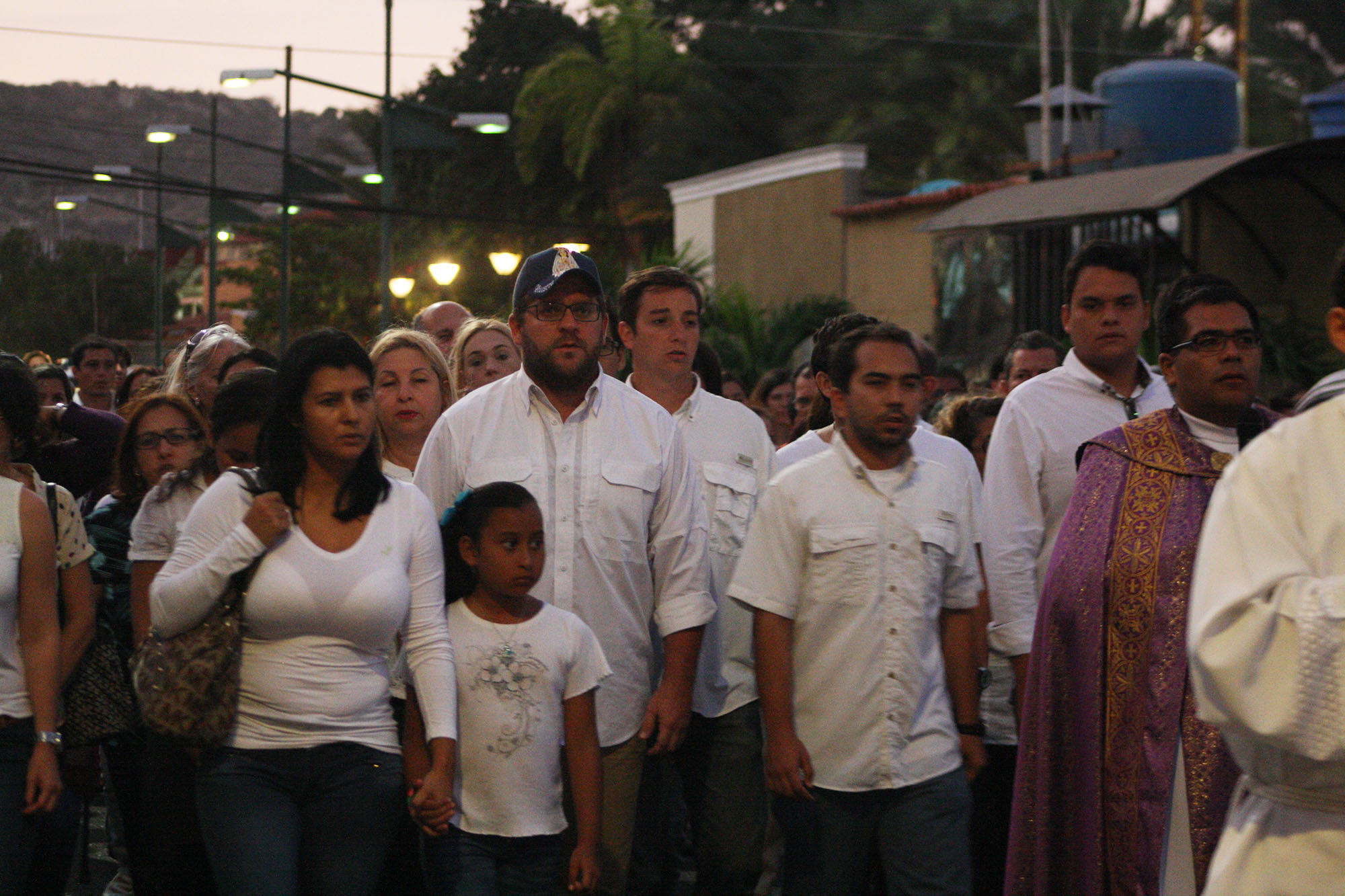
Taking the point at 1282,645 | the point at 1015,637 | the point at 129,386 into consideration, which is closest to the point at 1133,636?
the point at 1015,637

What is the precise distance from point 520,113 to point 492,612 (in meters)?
46.7

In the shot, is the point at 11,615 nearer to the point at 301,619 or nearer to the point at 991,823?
the point at 301,619

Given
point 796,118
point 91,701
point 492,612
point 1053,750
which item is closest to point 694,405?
point 492,612

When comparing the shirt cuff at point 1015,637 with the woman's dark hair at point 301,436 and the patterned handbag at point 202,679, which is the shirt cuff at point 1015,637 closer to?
the woman's dark hair at point 301,436

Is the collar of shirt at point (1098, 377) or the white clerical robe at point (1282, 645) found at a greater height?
the collar of shirt at point (1098, 377)

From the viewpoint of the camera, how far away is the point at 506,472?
5.12 metres

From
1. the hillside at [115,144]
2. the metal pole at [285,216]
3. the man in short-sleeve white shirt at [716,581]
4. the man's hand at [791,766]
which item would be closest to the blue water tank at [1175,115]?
the metal pole at [285,216]

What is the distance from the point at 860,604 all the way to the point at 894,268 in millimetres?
22716

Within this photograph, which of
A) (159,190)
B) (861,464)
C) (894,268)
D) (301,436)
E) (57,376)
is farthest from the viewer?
(894,268)

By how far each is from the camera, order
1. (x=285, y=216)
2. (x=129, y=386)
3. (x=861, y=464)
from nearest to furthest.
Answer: (x=861, y=464), (x=129, y=386), (x=285, y=216)

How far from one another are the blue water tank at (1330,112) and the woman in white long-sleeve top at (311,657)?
2607 centimetres

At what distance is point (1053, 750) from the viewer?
498cm

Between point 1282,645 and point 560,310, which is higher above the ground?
point 560,310

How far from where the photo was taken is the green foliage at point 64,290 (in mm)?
41125
